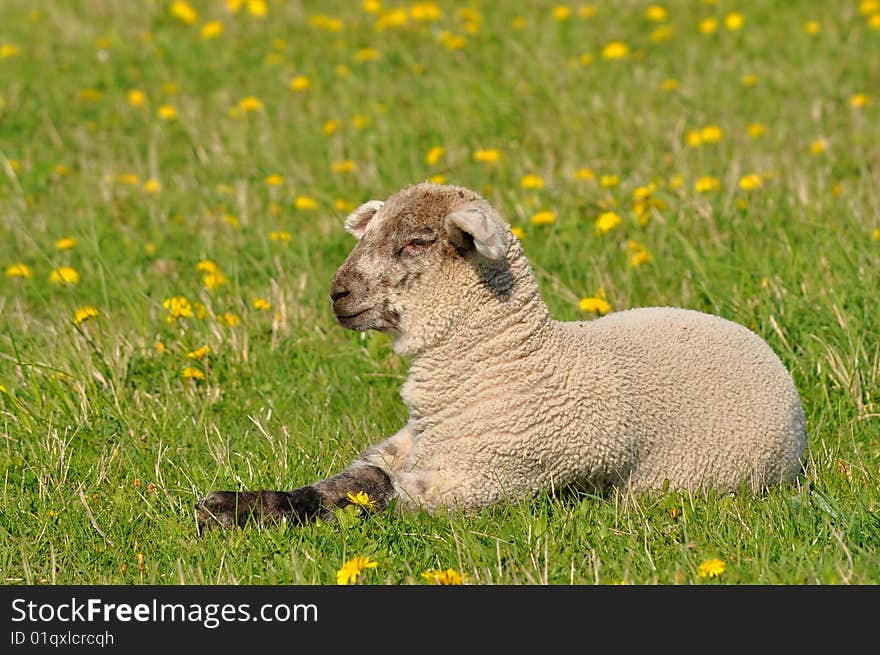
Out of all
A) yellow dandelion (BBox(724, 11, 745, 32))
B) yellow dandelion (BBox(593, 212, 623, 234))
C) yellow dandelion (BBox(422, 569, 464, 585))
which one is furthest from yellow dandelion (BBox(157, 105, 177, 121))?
yellow dandelion (BBox(422, 569, 464, 585))

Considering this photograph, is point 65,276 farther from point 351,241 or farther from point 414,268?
point 414,268

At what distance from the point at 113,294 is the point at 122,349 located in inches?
34.5

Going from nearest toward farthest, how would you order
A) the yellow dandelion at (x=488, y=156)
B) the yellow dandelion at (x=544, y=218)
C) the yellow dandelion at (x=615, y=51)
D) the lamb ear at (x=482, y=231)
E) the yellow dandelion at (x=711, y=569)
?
the yellow dandelion at (x=711, y=569) → the lamb ear at (x=482, y=231) → the yellow dandelion at (x=544, y=218) → the yellow dandelion at (x=488, y=156) → the yellow dandelion at (x=615, y=51)

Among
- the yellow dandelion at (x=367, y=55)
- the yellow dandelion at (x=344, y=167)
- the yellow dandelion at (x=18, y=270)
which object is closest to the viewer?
the yellow dandelion at (x=18, y=270)

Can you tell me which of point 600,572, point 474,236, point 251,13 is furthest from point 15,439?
point 251,13

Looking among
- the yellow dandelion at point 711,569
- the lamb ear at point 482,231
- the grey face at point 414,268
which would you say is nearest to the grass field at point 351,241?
the yellow dandelion at point 711,569

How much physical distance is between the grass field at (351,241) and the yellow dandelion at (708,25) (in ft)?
0.12

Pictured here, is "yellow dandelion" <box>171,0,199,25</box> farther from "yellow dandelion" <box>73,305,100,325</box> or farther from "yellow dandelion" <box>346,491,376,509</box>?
"yellow dandelion" <box>346,491,376,509</box>

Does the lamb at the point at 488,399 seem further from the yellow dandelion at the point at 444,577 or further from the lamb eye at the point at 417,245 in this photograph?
the yellow dandelion at the point at 444,577

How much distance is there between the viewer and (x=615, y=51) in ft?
33.4

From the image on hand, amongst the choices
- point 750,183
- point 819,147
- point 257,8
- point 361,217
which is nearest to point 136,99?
point 257,8

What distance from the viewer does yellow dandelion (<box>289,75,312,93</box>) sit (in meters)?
9.91

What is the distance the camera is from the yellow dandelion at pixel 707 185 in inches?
284

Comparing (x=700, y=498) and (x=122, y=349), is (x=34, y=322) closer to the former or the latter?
(x=122, y=349)
